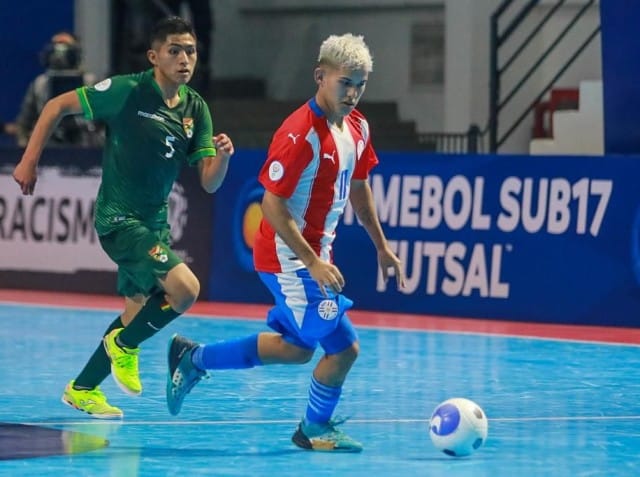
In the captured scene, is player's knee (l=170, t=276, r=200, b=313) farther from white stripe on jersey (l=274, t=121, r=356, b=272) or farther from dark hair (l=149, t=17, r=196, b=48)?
dark hair (l=149, t=17, r=196, b=48)

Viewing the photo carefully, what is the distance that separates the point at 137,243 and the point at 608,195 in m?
5.88

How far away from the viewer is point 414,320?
13.8 metres

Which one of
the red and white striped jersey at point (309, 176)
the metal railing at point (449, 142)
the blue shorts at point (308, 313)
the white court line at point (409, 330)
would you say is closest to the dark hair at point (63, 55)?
the white court line at point (409, 330)

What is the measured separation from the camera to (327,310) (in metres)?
7.41

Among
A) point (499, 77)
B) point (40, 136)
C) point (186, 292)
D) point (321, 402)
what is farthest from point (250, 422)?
point (499, 77)

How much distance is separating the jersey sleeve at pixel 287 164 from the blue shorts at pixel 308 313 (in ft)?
1.37

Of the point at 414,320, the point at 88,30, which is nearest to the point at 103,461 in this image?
the point at 414,320

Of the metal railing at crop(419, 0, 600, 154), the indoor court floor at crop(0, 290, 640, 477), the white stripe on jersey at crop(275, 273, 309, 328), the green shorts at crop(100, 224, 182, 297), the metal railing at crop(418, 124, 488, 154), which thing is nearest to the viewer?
the indoor court floor at crop(0, 290, 640, 477)

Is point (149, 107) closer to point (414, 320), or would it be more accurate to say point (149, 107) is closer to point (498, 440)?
point (498, 440)

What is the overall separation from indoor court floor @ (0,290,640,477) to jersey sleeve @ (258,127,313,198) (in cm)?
126

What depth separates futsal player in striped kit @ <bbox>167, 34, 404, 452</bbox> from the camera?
7.39 meters

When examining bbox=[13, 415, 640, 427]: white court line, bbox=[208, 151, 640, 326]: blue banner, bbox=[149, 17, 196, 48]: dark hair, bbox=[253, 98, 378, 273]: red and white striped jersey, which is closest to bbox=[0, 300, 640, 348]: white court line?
bbox=[208, 151, 640, 326]: blue banner

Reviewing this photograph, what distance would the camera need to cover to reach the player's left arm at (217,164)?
8266 mm

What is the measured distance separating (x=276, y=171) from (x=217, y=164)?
4.01 feet
